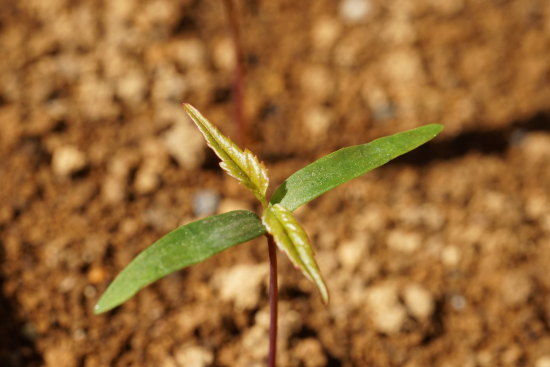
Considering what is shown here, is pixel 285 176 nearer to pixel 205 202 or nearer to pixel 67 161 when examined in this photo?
pixel 205 202

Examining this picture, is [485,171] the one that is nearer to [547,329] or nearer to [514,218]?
[514,218]

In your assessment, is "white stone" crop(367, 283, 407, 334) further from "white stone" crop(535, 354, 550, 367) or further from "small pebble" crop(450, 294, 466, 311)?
"white stone" crop(535, 354, 550, 367)

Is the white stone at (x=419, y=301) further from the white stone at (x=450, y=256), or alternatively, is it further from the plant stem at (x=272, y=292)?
the plant stem at (x=272, y=292)

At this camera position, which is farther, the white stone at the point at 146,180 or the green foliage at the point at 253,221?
the white stone at the point at 146,180

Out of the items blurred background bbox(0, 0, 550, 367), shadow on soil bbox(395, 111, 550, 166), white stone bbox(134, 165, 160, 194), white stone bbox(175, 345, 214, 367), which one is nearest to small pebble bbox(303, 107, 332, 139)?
blurred background bbox(0, 0, 550, 367)

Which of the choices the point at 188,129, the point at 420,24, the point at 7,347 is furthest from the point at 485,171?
the point at 7,347

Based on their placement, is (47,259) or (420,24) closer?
(47,259)

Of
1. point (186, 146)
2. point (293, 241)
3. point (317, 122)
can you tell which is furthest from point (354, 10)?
point (293, 241)

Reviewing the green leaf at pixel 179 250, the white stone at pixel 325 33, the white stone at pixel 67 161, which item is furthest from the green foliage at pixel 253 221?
the white stone at pixel 325 33
